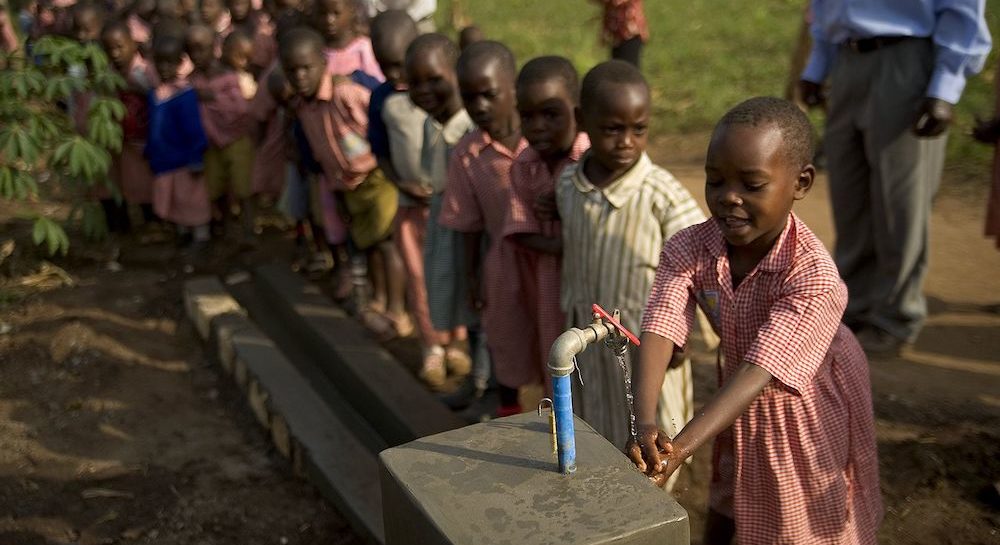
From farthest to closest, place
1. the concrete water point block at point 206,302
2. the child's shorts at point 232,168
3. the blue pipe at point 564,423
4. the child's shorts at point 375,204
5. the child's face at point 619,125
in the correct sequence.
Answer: the child's shorts at point 232,168 < the concrete water point block at point 206,302 < the child's shorts at point 375,204 < the child's face at point 619,125 < the blue pipe at point 564,423

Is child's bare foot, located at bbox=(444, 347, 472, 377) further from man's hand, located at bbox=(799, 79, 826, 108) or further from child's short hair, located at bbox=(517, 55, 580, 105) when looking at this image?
man's hand, located at bbox=(799, 79, 826, 108)

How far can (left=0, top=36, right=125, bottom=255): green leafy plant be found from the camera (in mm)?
4827

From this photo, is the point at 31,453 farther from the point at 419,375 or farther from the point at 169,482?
the point at 419,375

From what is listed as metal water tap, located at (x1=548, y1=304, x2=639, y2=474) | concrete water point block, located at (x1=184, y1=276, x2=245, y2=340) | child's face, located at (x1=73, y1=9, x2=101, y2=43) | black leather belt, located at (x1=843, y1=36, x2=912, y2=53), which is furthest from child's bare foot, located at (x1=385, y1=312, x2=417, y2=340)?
metal water tap, located at (x1=548, y1=304, x2=639, y2=474)

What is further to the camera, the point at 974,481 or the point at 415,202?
the point at 415,202

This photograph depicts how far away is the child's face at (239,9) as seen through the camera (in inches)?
264

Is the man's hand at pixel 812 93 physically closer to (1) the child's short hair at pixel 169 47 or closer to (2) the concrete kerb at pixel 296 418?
(2) the concrete kerb at pixel 296 418

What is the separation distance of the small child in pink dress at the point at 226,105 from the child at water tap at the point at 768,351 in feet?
12.7

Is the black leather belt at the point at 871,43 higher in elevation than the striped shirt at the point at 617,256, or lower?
higher

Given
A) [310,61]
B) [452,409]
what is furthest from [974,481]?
[310,61]

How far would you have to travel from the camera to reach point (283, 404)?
3.86m

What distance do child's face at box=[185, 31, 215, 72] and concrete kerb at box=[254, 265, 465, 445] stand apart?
1221 mm

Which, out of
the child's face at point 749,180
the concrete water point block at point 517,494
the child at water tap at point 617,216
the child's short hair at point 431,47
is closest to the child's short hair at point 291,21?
the child's short hair at point 431,47

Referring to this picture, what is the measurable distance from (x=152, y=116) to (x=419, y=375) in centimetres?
247
